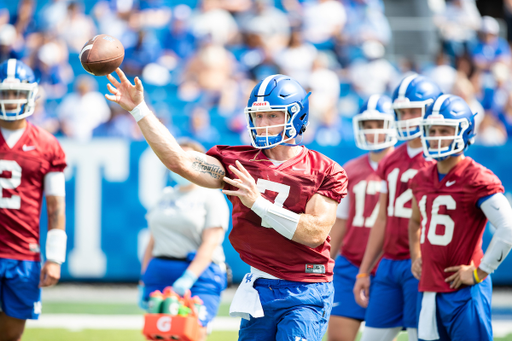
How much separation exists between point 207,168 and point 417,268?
1693 mm

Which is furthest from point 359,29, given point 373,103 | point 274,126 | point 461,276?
point 274,126

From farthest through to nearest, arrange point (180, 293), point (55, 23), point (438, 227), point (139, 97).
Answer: point (55, 23)
point (180, 293)
point (438, 227)
point (139, 97)

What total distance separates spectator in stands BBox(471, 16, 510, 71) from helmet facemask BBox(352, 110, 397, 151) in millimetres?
7227

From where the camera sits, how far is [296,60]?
10820 mm

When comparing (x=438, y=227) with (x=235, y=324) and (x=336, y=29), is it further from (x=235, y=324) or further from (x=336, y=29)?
(x=336, y=29)

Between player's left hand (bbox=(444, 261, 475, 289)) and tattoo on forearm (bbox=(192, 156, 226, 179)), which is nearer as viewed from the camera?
tattoo on forearm (bbox=(192, 156, 226, 179))

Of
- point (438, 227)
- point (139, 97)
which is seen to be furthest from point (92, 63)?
point (438, 227)

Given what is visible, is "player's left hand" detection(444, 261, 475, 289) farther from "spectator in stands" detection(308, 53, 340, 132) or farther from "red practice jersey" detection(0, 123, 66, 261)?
"spectator in stands" detection(308, 53, 340, 132)

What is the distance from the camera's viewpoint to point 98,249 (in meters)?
8.06

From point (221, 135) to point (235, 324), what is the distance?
3.81 meters

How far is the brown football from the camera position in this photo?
134 inches

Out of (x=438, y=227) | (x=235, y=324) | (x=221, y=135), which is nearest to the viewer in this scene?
(x=438, y=227)

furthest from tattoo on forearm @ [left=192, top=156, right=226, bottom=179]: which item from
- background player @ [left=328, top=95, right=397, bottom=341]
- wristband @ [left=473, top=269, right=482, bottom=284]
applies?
background player @ [left=328, top=95, right=397, bottom=341]

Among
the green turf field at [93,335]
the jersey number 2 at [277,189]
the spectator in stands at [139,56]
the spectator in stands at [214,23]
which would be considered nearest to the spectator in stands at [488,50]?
the spectator in stands at [214,23]
